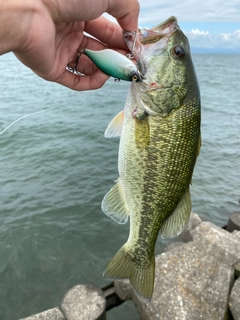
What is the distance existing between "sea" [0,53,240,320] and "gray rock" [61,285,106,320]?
1178 mm

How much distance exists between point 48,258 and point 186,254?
318 centimetres

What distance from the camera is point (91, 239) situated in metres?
6.98

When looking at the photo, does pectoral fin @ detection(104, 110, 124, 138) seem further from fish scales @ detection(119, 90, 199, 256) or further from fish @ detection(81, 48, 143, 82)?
fish @ detection(81, 48, 143, 82)

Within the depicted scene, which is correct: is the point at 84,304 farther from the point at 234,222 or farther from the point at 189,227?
the point at 234,222

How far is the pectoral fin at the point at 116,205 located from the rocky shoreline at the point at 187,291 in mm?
1763

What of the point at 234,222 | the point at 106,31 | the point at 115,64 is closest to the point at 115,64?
the point at 115,64

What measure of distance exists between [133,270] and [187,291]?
4.97 ft

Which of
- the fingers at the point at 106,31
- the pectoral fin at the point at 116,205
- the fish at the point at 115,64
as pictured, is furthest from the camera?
the fingers at the point at 106,31

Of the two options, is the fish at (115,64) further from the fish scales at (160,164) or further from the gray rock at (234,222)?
the gray rock at (234,222)

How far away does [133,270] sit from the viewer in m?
2.80

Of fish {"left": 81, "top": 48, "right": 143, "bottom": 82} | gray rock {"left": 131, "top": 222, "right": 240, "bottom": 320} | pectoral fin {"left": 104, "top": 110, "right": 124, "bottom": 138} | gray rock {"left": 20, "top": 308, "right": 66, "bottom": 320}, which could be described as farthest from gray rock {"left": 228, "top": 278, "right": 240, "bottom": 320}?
fish {"left": 81, "top": 48, "right": 143, "bottom": 82}

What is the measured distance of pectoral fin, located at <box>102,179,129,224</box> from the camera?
2.68 meters

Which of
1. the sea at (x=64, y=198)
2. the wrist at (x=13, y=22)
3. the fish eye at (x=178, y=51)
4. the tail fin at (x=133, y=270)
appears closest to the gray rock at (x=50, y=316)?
the sea at (x=64, y=198)

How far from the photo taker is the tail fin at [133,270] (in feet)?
8.96
